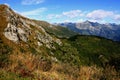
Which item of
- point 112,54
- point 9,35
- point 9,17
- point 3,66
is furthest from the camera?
point 112,54

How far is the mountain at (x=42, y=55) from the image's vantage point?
14.5 metres

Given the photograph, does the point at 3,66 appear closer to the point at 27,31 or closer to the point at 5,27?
the point at 5,27

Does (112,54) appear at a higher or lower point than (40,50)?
lower

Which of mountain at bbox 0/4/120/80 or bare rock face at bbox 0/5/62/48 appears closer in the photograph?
mountain at bbox 0/4/120/80

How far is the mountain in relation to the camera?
47.5 feet

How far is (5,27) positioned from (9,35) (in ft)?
10.4

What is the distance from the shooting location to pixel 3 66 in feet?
48.3

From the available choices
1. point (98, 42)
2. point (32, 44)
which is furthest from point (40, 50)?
point (98, 42)

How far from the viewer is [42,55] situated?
60.0 meters

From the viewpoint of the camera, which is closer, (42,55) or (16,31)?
(42,55)

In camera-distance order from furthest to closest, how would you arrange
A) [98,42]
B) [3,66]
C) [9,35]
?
[98,42], [9,35], [3,66]

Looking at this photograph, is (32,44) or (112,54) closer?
(32,44)

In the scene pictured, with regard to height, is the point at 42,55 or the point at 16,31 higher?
the point at 16,31

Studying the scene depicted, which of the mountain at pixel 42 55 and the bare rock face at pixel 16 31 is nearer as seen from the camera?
the mountain at pixel 42 55
